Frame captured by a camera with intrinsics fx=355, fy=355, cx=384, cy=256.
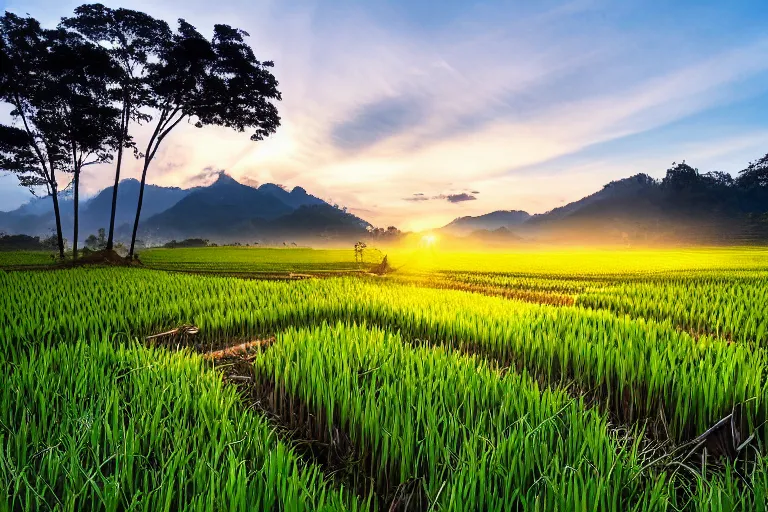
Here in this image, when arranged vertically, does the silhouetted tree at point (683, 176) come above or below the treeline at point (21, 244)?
above

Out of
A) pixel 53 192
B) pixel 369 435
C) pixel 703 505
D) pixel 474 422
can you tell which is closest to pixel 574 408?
pixel 474 422

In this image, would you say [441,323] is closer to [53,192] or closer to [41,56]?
[41,56]

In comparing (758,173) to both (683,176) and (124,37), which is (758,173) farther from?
(124,37)

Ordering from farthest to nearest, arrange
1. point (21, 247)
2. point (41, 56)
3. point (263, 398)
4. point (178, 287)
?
point (21, 247) < point (41, 56) < point (178, 287) < point (263, 398)

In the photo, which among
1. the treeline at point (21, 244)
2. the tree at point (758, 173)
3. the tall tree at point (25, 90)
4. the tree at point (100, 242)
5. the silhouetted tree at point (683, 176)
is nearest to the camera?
the tall tree at point (25, 90)

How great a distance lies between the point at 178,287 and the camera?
8.45 metres

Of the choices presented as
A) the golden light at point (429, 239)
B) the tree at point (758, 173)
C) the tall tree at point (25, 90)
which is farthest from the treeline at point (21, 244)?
the tree at point (758, 173)

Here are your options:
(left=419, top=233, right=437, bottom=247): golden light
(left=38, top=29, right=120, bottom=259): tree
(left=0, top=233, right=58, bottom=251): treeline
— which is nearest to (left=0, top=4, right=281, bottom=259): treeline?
(left=38, top=29, right=120, bottom=259): tree

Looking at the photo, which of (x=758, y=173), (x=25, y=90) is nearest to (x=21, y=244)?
(x=25, y=90)

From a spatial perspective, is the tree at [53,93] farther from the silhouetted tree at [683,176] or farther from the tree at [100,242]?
the silhouetted tree at [683,176]

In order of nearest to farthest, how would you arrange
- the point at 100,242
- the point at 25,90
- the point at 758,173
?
the point at 25,90, the point at 100,242, the point at 758,173

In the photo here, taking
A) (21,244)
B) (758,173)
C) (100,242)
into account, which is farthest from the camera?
(758,173)

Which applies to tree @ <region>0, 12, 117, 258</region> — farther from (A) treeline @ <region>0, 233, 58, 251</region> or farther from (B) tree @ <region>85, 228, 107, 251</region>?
(A) treeline @ <region>0, 233, 58, 251</region>

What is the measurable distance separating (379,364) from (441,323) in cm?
213
